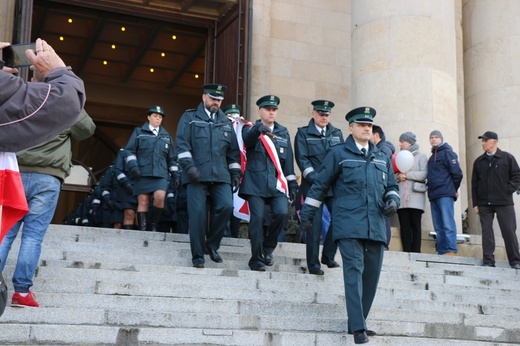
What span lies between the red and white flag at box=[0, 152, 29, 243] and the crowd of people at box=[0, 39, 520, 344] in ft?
0.73

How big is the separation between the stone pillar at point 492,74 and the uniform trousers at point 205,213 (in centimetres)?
798

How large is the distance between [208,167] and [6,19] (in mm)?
7188

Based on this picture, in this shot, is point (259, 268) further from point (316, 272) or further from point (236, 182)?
point (236, 182)

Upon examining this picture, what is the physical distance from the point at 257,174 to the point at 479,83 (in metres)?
8.73

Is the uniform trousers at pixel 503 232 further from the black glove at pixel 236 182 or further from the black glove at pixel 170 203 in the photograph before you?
the black glove at pixel 170 203

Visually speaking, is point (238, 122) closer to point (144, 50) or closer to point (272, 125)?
point (272, 125)

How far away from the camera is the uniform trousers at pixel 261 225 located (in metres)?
8.28

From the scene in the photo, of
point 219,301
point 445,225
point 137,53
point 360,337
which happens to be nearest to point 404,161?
point 445,225

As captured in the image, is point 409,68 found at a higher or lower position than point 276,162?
higher

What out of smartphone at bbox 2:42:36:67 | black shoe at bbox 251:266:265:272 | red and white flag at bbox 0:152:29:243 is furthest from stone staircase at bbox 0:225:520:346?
smartphone at bbox 2:42:36:67

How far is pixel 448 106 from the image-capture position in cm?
1338

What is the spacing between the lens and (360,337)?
639cm

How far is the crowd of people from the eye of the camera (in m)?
3.13

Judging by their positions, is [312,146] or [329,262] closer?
[329,262]
